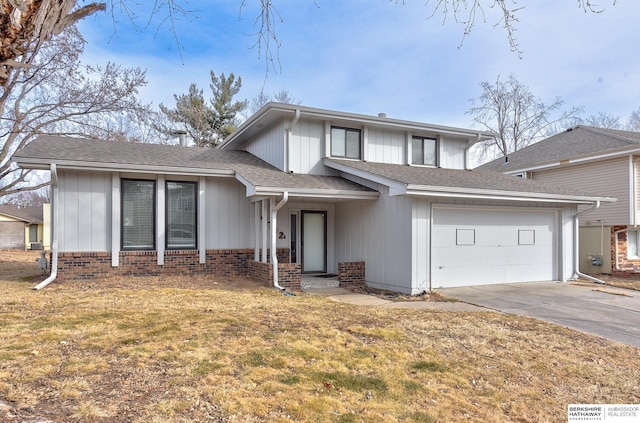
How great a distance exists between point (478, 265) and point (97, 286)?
9.08 metres

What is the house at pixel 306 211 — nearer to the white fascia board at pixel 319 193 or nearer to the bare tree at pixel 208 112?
the white fascia board at pixel 319 193

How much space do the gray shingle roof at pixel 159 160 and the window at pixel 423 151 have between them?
3.04 meters

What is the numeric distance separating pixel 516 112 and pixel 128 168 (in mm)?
29787

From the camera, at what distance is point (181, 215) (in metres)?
10.9

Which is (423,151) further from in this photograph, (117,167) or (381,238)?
(117,167)

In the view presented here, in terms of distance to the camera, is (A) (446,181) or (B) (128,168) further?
(A) (446,181)

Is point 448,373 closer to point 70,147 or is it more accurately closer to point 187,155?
point 187,155

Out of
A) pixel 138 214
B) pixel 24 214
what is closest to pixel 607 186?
pixel 138 214

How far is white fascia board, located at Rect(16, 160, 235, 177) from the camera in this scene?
928 cm

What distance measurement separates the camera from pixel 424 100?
646 inches

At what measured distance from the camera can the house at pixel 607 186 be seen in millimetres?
13469

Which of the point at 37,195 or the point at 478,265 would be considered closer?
the point at 478,265

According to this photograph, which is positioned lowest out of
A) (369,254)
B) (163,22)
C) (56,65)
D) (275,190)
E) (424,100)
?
(369,254)

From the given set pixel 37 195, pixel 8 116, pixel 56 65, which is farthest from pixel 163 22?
pixel 37 195
